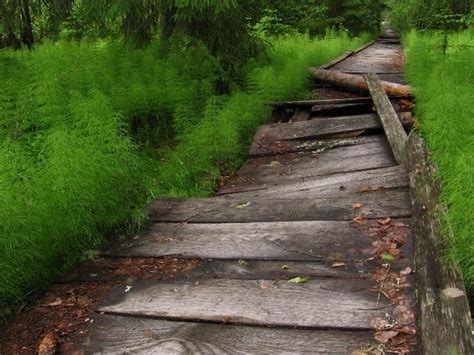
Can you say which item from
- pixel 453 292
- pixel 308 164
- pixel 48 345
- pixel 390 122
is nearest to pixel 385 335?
pixel 453 292

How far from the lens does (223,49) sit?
7512 mm

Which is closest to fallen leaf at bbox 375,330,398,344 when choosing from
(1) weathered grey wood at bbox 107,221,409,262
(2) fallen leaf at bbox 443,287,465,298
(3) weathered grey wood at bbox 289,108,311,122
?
(2) fallen leaf at bbox 443,287,465,298

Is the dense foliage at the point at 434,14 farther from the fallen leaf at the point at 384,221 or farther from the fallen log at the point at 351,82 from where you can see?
the fallen leaf at the point at 384,221

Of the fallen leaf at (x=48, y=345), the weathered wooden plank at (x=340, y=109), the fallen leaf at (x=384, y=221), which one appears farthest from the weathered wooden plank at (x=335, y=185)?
the weathered wooden plank at (x=340, y=109)

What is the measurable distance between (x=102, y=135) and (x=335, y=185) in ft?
7.47

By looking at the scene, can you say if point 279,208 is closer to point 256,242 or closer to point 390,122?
point 256,242

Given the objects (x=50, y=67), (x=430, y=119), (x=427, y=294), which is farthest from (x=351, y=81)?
(x=427, y=294)

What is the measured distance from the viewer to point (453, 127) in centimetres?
473

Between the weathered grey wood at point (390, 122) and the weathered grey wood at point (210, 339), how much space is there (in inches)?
103

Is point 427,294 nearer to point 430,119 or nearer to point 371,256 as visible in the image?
point 371,256

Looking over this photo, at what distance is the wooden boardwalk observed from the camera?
2322 millimetres

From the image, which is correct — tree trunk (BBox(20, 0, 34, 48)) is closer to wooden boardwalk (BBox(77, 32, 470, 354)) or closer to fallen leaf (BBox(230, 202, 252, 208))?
wooden boardwalk (BBox(77, 32, 470, 354))

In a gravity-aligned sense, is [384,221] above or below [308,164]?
above

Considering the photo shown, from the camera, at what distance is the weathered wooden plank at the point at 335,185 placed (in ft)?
13.4
